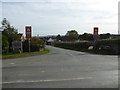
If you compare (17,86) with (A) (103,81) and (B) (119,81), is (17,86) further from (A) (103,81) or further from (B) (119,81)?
(B) (119,81)

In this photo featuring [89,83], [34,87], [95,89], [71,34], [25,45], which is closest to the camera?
[95,89]

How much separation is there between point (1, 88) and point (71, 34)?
3428 inches

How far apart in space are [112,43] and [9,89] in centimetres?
2106

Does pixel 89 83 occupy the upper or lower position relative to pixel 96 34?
lower

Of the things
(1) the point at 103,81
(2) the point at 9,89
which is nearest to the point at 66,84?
(1) the point at 103,81

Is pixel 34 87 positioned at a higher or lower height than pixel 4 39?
lower

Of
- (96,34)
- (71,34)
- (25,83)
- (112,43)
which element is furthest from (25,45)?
(71,34)

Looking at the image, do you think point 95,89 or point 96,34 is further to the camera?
point 96,34

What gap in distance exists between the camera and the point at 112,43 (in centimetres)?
2470

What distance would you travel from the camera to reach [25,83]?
689cm

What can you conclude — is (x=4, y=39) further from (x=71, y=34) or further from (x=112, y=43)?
(x=71, y=34)

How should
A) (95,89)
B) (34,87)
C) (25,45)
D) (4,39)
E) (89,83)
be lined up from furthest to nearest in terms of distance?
(25,45), (4,39), (89,83), (34,87), (95,89)

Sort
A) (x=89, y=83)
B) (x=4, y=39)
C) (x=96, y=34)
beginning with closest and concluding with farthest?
(x=89, y=83) < (x=4, y=39) < (x=96, y=34)

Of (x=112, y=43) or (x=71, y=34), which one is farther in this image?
(x=71, y=34)
